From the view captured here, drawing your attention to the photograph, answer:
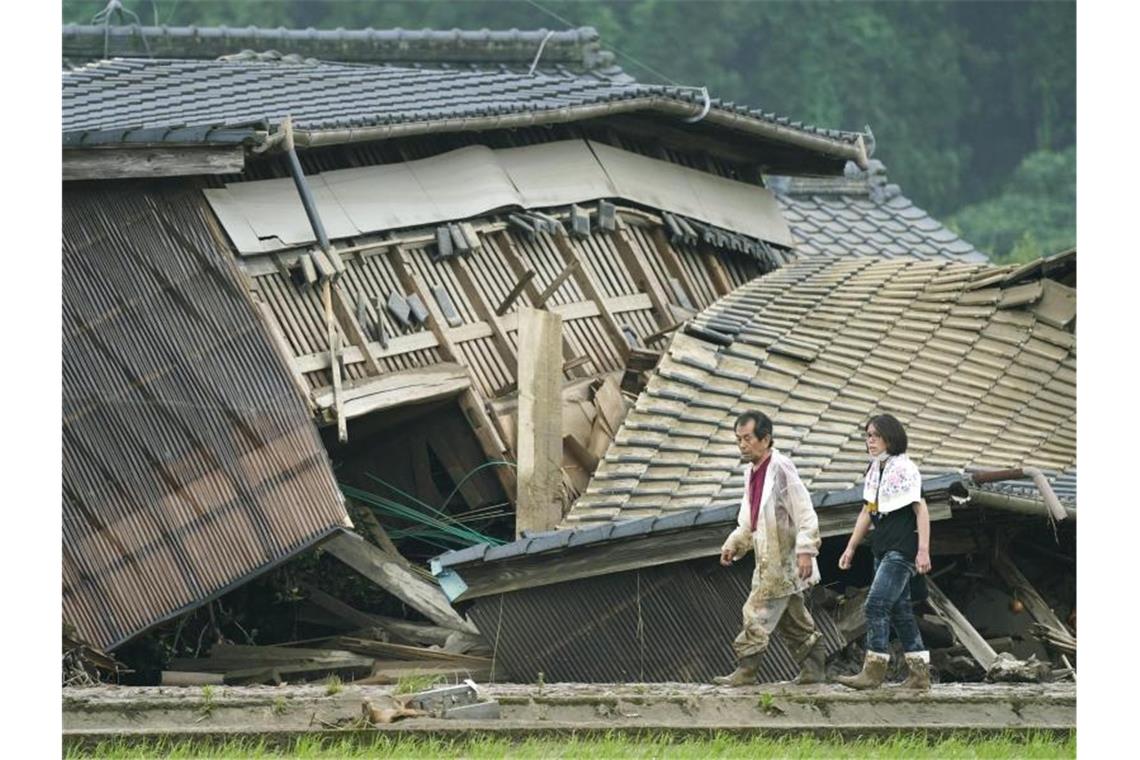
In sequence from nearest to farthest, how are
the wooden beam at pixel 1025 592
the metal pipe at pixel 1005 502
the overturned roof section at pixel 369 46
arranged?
the metal pipe at pixel 1005 502 < the wooden beam at pixel 1025 592 < the overturned roof section at pixel 369 46

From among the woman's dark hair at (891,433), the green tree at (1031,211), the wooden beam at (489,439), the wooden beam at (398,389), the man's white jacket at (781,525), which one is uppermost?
the green tree at (1031,211)

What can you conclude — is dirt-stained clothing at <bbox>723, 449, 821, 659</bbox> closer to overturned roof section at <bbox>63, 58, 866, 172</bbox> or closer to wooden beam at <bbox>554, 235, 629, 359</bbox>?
overturned roof section at <bbox>63, 58, 866, 172</bbox>

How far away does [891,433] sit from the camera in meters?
12.0

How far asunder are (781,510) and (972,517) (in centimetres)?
367

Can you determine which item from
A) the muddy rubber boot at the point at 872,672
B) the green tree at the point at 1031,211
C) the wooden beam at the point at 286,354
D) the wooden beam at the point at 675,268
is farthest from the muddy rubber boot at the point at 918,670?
the green tree at the point at 1031,211

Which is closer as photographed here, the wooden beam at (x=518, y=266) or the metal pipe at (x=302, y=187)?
the metal pipe at (x=302, y=187)

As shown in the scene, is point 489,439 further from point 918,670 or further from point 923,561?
point 923,561

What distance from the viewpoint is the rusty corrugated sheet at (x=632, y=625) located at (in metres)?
14.6

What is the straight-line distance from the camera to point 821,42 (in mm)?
59344

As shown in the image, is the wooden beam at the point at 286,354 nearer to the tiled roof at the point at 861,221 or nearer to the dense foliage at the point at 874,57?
the tiled roof at the point at 861,221

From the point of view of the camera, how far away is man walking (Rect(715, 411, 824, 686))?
1217 cm

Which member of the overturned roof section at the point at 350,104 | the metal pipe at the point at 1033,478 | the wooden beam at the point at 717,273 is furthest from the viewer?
the wooden beam at the point at 717,273

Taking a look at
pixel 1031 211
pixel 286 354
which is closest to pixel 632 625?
pixel 286 354

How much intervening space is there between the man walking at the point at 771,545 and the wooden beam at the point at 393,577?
3816 mm
